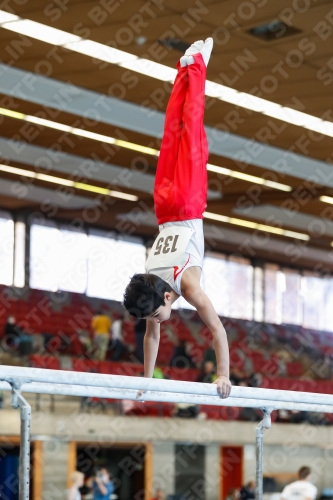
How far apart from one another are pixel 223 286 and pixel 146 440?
8904 mm

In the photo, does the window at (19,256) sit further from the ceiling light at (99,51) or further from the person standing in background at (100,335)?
the ceiling light at (99,51)

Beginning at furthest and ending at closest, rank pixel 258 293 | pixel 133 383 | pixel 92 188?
pixel 258 293
pixel 92 188
pixel 133 383

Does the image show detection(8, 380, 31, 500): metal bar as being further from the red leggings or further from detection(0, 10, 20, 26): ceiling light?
detection(0, 10, 20, 26): ceiling light

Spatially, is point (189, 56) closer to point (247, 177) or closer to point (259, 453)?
point (259, 453)

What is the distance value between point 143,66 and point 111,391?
23.1 ft

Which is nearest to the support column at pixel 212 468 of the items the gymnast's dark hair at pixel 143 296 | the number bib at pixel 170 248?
the number bib at pixel 170 248

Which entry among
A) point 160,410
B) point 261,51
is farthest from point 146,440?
point 261,51

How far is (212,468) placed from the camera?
16.5 m

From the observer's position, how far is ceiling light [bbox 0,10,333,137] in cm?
893

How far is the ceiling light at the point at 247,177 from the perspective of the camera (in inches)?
561

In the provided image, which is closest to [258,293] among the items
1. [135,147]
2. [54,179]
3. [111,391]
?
[54,179]

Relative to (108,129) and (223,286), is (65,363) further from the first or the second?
(223,286)

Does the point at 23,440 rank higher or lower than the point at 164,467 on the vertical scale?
higher

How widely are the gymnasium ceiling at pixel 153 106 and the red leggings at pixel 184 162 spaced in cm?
379
